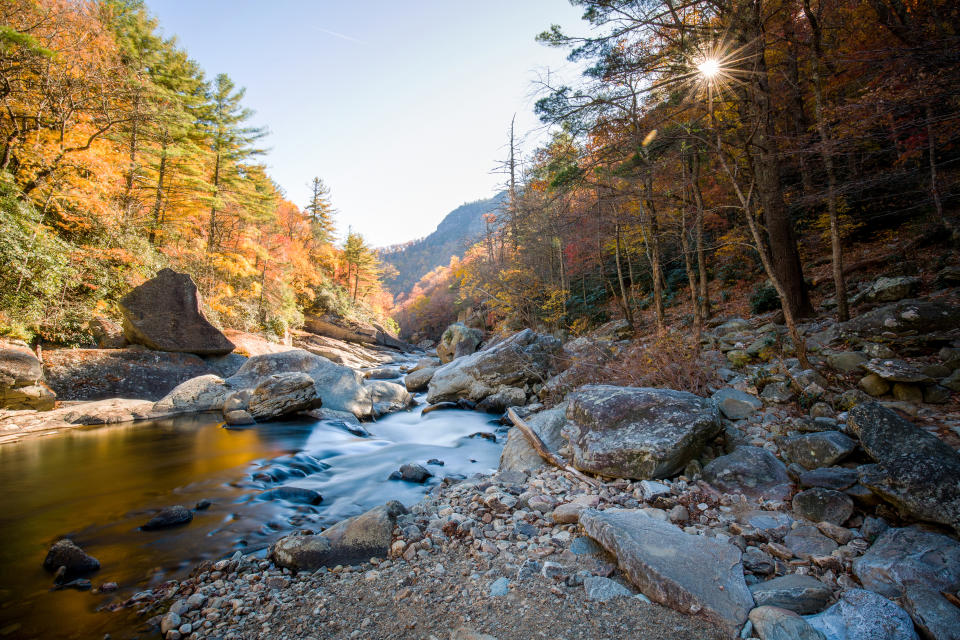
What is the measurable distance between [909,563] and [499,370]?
8221 mm

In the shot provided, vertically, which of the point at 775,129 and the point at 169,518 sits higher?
the point at 775,129

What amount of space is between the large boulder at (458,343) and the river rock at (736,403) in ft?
47.7

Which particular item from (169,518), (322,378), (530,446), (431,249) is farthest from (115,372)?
(431,249)

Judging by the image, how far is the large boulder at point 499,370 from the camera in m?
10.0

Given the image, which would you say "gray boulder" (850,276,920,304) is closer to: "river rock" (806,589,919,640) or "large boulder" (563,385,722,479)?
"large boulder" (563,385,722,479)

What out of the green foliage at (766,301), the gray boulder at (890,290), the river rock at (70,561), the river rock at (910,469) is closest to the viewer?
the river rock at (910,469)

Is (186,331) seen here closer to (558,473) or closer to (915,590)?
(558,473)

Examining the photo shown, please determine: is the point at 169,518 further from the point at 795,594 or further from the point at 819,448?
the point at 819,448

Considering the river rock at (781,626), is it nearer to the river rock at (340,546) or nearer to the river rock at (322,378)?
the river rock at (340,546)

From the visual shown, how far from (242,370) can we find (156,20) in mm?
19253

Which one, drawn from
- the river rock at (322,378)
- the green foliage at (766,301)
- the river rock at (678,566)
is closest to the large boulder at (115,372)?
the river rock at (322,378)

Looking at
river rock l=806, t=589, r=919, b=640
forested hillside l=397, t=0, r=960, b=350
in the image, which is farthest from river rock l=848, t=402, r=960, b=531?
forested hillside l=397, t=0, r=960, b=350

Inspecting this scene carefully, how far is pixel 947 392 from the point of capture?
3.74m

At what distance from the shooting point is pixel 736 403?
15.5 feet
